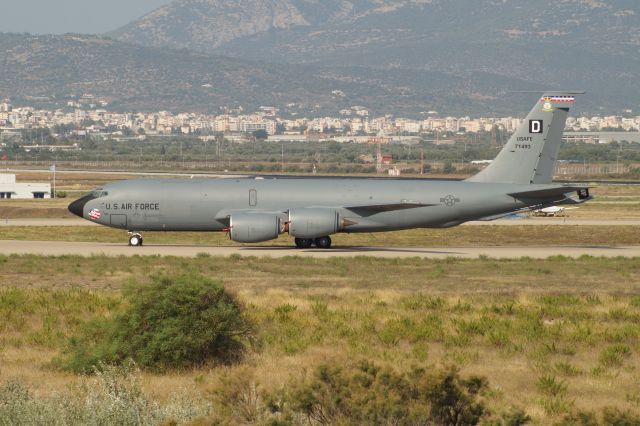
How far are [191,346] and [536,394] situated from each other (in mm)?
7429

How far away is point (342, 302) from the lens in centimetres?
3553

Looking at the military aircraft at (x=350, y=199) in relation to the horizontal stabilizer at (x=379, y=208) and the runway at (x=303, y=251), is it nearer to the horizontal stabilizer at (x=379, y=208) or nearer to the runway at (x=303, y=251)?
the horizontal stabilizer at (x=379, y=208)

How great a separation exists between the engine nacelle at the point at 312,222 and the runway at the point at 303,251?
101 cm

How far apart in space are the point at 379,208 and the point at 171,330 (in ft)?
106

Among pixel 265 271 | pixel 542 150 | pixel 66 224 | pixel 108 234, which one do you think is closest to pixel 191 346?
pixel 265 271

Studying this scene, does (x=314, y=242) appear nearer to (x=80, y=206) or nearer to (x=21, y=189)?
(x=80, y=206)

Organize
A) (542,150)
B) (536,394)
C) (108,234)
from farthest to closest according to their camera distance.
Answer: (108,234), (542,150), (536,394)

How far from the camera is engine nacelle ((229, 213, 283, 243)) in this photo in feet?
180

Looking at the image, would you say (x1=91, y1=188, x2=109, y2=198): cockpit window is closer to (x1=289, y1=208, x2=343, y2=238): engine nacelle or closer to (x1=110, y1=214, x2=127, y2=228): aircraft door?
(x1=110, y1=214, x2=127, y2=228): aircraft door

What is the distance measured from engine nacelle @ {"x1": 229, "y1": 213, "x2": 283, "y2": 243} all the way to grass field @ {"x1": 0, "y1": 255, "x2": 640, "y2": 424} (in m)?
5.67

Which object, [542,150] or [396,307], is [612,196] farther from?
[396,307]

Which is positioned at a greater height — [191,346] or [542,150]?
[542,150]

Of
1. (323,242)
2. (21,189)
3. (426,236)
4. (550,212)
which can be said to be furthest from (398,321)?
(21,189)

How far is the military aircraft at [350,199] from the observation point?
5631cm
